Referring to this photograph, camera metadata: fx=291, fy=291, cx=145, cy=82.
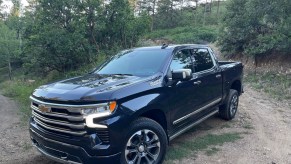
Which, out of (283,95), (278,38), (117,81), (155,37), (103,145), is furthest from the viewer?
(155,37)

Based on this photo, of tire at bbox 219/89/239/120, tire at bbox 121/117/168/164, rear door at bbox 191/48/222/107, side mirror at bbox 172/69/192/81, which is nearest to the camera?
tire at bbox 121/117/168/164

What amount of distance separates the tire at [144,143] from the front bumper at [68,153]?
250mm

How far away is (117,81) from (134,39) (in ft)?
33.9

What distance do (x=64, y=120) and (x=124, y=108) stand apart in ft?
2.57

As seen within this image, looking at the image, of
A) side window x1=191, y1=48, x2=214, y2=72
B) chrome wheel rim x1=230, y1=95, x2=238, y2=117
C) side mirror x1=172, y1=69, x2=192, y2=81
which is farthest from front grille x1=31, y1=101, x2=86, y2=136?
chrome wheel rim x1=230, y1=95, x2=238, y2=117

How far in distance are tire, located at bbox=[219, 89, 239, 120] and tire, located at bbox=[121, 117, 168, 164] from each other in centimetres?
285

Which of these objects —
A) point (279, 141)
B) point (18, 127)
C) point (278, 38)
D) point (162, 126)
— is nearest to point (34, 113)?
point (162, 126)

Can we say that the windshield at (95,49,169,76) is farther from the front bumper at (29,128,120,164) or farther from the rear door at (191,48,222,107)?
the front bumper at (29,128,120,164)

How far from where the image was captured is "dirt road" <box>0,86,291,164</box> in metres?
4.88

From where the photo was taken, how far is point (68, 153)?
3721mm

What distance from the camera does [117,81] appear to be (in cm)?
423

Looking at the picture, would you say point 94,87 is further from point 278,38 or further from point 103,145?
point 278,38

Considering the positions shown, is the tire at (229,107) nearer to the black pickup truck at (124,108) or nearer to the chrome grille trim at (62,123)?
the black pickup truck at (124,108)

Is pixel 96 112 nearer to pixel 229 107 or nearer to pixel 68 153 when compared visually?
pixel 68 153
